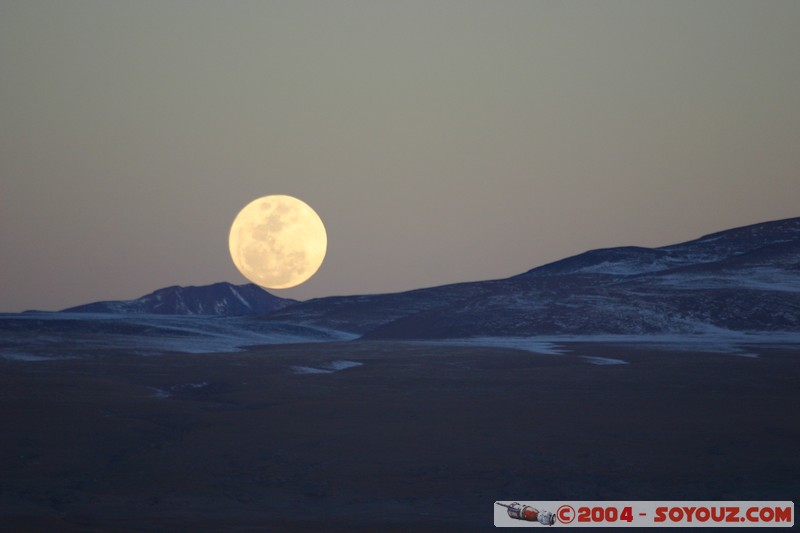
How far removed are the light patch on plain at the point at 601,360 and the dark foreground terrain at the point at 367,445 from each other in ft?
25.7

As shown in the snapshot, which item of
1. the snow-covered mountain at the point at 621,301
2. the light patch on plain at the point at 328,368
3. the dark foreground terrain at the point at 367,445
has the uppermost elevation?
the snow-covered mountain at the point at 621,301

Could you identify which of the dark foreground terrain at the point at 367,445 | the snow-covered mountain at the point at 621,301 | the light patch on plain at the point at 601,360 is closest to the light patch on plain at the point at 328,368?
the dark foreground terrain at the point at 367,445

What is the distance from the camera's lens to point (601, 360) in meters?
57.4

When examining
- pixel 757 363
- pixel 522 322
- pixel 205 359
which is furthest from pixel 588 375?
pixel 522 322

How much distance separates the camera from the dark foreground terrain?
20672 mm

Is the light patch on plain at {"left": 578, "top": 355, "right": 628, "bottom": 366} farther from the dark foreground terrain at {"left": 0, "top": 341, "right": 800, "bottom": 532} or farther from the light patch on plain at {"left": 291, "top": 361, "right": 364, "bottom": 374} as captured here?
the light patch on plain at {"left": 291, "top": 361, "right": 364, "bottom": 374}

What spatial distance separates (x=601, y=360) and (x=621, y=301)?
55.4m

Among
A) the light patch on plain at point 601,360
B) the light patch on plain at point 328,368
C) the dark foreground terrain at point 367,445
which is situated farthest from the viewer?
the light patch on plain at point 601,360

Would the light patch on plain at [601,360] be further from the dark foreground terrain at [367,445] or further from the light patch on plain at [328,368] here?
the light patch on plain at [328,368]

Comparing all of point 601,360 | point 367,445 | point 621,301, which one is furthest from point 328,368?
point 621,301

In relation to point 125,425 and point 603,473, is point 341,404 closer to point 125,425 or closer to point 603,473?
point 125,425

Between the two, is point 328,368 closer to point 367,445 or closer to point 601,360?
point 601,360

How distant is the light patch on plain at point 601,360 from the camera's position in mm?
54844

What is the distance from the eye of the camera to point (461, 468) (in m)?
24.2
